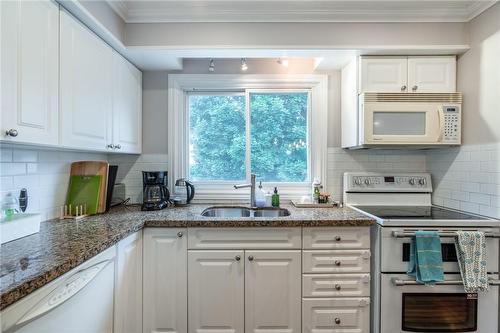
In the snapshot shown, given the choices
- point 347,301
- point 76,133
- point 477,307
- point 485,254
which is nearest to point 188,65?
point 76,133

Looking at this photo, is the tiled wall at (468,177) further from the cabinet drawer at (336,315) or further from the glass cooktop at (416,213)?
the cabinet drawer at (336,315)

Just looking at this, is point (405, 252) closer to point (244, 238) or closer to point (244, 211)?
point (244, 238)

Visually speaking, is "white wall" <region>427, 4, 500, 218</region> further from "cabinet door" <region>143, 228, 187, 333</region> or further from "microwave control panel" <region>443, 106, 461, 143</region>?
"cabinet door" <region>143, 228, 187, 333</region>

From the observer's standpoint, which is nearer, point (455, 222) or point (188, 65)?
point (455, 222)

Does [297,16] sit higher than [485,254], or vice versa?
[297,16]

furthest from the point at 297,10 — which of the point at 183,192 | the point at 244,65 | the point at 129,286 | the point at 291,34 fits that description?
the point at 129,286

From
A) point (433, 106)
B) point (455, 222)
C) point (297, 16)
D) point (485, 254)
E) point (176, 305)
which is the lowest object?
point (176, 305)

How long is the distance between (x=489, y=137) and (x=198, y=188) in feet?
7.14

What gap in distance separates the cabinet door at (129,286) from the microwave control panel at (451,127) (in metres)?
2.24

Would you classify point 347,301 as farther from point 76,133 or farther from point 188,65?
point 188,65

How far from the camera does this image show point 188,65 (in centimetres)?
250

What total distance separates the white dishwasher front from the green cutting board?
2.14ft

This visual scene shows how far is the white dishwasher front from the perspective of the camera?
34.5 inches

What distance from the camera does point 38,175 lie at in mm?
1714
